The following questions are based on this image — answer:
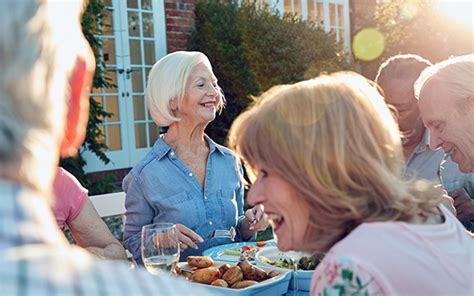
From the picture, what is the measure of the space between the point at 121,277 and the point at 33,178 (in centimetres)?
15

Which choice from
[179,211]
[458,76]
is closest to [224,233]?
[179,211]

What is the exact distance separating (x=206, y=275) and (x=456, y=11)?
9.36 meters

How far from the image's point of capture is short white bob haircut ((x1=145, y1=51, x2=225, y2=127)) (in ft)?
9.48

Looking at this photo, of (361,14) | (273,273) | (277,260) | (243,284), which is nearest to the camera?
(243,284)

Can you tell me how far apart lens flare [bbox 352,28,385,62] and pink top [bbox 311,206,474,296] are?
32.1 ft

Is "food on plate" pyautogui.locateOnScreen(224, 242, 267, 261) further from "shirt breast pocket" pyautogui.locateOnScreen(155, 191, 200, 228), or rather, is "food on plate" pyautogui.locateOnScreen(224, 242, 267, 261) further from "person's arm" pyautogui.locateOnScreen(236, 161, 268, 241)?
"shirt breast pocket" pyautogui.locateOnScreen(155, 191, 200, 228)

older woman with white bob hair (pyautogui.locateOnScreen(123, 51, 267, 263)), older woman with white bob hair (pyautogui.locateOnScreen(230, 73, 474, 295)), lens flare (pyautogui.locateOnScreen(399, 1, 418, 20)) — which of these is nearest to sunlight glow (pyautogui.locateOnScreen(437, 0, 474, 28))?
lens flare (pyautogui.locateOnScreen(399, 1, 418, 20))

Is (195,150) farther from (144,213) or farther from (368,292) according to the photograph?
(368,292)

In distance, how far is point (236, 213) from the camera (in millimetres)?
2896

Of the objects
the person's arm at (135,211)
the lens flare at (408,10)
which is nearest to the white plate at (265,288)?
the person's arm at (135,211)

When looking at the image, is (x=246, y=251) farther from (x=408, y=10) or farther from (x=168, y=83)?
(x=408, y=10)

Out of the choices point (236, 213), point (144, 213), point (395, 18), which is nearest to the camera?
point (144, 213)

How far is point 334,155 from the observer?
4.05 feet

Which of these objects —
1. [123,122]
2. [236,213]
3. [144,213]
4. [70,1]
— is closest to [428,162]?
[236,213]
